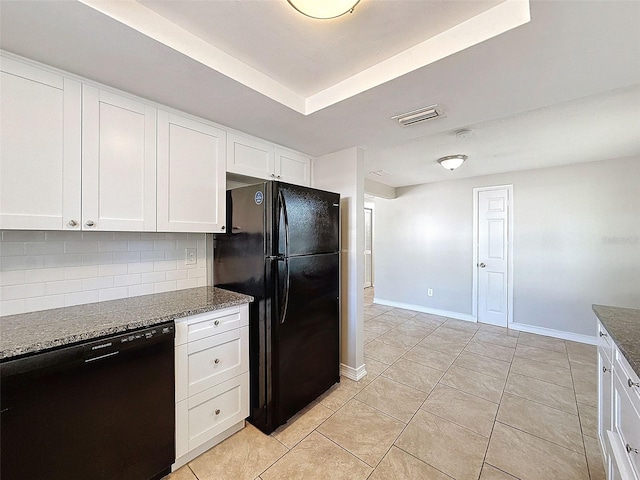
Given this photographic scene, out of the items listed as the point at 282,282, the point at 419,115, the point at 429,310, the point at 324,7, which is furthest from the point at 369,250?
the point at 324,7

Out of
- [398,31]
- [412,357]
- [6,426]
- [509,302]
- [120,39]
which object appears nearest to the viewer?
[6,426]

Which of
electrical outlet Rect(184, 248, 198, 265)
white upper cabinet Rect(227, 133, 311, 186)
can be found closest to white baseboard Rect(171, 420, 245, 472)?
electrical outlet Rect(184, 248, 198, 265)

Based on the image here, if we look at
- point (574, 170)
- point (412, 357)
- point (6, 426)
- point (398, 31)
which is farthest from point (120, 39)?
point (574, 170)

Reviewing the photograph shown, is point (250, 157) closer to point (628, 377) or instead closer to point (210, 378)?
point (210, 378)

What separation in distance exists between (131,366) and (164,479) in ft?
2.45

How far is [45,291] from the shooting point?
5.16ft

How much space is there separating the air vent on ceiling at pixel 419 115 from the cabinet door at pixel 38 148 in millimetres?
2038

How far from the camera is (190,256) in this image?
2.21m

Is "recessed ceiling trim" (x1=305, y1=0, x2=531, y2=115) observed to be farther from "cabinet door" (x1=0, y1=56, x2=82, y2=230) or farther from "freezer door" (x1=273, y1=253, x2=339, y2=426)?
"cabinet door" (x1=0, y1=56, x2=82, y2=230)

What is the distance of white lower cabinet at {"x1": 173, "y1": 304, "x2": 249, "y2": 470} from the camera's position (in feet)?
5.18

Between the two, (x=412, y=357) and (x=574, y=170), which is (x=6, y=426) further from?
(x=574, y=170)

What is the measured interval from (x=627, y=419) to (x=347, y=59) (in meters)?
2.18

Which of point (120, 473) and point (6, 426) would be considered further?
point (120, 473)

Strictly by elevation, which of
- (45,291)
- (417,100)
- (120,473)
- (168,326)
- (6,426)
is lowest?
(120,473)
